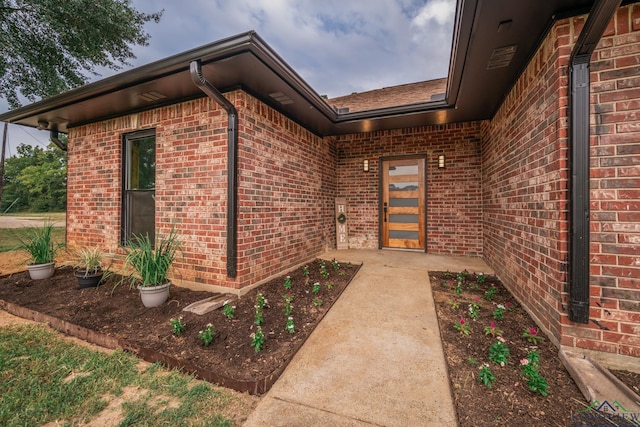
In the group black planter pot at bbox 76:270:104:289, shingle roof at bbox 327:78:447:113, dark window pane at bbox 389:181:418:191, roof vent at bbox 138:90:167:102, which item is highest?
shingle roof at bbox 327:78:447:113

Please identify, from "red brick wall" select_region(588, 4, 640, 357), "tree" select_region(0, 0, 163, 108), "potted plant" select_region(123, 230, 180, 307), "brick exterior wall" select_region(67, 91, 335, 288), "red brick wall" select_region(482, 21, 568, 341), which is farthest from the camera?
"tree" select_region(0, 0, 163, 108)

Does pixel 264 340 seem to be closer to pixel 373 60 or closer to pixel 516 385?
pixel 516 385

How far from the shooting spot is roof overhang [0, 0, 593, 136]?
1918 mm

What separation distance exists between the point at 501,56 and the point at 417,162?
283 cm

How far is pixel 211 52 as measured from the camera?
7.35 ft

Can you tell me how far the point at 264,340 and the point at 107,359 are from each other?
123 cm

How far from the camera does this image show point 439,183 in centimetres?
495

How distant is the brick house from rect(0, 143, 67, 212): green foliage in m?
22.8

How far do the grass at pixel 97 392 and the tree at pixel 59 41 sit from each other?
6.60 metres

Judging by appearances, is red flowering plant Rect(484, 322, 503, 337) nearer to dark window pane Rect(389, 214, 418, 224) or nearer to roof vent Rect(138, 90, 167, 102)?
dark window pane Rect(389, 214, 418, 224)

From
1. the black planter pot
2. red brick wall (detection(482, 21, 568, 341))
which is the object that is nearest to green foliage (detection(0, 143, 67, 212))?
the black planter pot

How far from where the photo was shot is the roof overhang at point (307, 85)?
1918 millimetres

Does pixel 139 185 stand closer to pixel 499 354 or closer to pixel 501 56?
pixel 499 354

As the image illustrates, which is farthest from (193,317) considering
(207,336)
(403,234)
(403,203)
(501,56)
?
(403,203)
